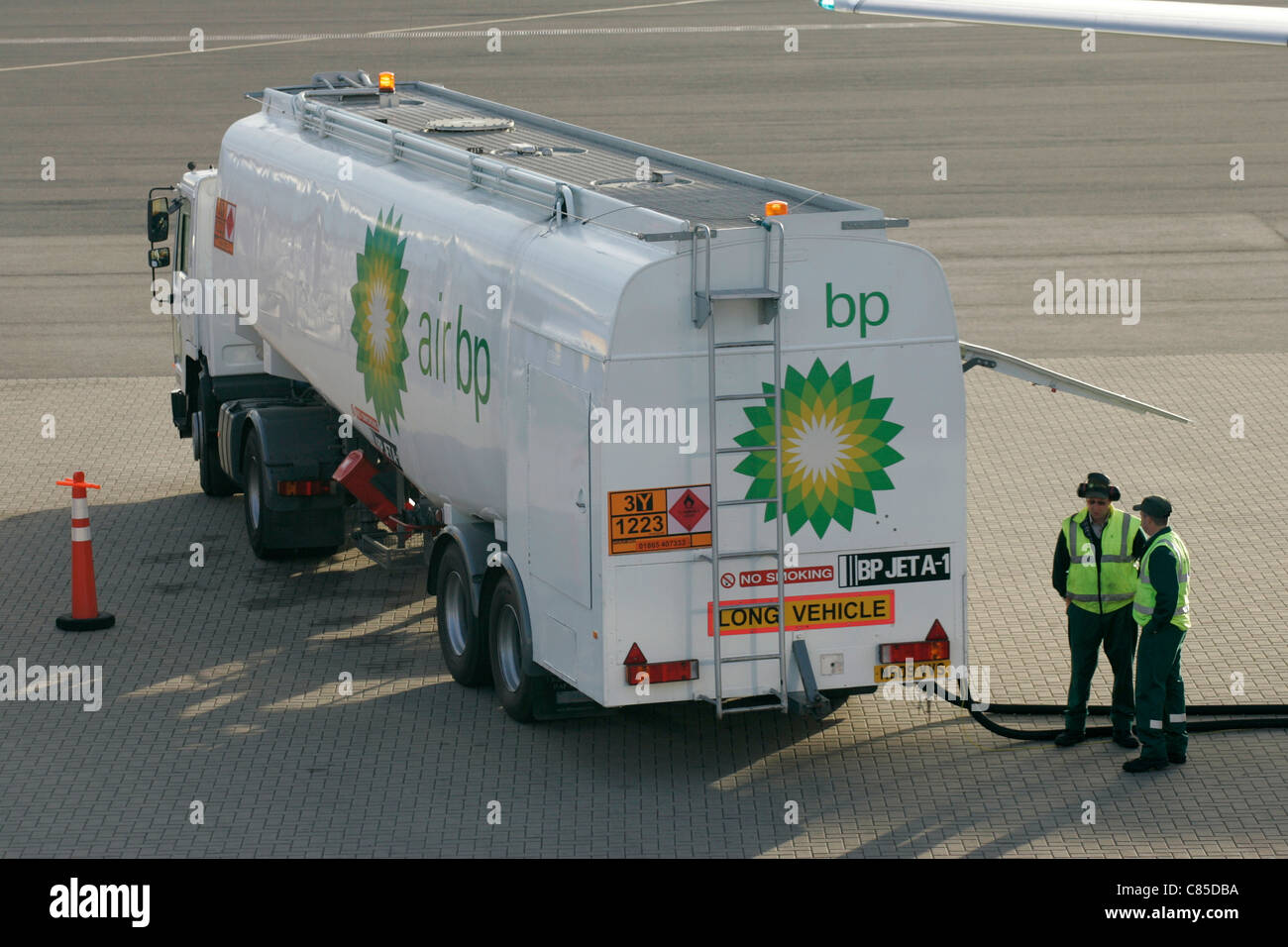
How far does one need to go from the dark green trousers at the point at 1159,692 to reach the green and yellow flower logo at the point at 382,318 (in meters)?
5.67

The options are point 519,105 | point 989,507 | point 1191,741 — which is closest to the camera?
point 1191,741

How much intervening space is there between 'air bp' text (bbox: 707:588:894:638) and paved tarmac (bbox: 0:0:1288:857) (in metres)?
0.99

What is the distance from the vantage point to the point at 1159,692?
36.0 ft

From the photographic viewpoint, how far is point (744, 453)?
10648 mm

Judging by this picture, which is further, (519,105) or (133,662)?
(519,105)

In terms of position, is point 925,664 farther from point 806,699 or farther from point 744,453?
point 744,453

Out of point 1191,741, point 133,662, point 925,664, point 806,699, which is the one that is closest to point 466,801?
point 806,699

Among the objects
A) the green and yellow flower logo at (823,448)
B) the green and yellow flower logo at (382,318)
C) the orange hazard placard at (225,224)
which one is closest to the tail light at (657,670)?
the green and yellow flower logo at (823,448)

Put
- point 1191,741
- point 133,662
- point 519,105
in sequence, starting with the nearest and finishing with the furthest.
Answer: point 1191,741 < point 133,662 < point 519,105

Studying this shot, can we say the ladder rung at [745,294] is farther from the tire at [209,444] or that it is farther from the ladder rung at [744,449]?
the tire at [209,444]

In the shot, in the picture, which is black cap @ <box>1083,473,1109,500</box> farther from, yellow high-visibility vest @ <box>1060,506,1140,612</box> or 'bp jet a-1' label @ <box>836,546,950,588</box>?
'bp jet a-1' label @ <box>836,546,950,588</box>

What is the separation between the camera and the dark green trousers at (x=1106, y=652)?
37.4 ft

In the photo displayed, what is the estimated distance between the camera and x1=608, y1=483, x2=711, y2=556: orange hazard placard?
1052 cm

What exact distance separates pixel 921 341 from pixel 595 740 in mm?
3346
